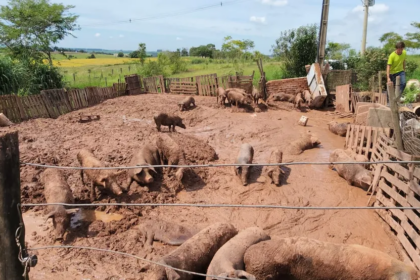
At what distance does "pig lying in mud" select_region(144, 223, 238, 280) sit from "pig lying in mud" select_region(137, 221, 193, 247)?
0.82m

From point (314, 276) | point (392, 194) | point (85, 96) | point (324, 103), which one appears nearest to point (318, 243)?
point (314, 276)

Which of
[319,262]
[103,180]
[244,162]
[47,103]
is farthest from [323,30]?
[319,262]

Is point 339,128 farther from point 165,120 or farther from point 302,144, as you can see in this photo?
point 165,120

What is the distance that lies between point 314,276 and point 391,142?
4.23 meters

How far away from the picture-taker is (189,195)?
858 cm

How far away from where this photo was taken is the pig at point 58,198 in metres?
6.56

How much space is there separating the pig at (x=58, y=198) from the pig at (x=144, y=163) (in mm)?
1498

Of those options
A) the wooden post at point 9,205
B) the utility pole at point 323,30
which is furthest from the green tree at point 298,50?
the wooden post at point 9,205

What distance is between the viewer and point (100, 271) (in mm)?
5699

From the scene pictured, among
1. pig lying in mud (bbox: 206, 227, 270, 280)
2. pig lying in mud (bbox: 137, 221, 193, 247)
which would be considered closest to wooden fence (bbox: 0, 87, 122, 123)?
pig lying in mud (bbox: 137, 221, 193, 247)

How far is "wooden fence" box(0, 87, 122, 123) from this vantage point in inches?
580

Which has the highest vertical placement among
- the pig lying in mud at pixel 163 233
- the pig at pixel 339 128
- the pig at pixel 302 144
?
the pig at pixel 339 128

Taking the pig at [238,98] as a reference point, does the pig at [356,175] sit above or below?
below

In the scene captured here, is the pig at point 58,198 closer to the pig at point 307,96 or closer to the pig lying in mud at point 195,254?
the pig lying in mud at point 195,254
